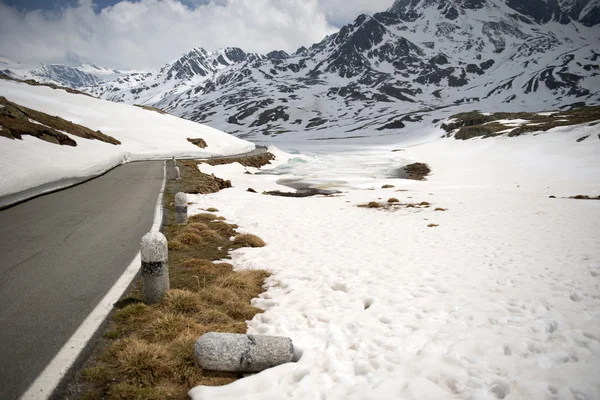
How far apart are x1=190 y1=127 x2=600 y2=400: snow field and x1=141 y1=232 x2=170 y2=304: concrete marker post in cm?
196

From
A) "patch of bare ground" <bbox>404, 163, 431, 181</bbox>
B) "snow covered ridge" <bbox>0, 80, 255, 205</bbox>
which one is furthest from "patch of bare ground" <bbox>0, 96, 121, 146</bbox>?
"patch of bare ground" <bbox>404, 163, 431, 181</bbox>

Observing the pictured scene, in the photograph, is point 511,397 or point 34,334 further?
point 34,334

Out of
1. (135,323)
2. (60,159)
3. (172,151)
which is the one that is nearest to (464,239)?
(135,323)

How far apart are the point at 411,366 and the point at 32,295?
6942mm

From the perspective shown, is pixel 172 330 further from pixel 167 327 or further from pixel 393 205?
pixel 393 205

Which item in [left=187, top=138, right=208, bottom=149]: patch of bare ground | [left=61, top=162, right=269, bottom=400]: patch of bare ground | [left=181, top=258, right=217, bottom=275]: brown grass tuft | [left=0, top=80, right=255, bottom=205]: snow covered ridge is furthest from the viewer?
[left=187, top=138, right=208, bottom=149]: patch of bare ground

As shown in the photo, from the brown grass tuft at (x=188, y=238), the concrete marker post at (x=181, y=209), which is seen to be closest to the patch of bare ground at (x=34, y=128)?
the concrete marker post at (x=181, y=209)

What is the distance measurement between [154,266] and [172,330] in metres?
1.37

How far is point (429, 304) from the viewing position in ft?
22.5

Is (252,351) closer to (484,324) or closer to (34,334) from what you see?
(34,334)

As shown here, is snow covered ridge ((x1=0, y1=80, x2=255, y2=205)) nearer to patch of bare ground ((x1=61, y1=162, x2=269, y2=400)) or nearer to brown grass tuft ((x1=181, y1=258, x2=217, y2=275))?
brown grass tuft ((x1=181, y1=258, x2=217, y2=275))

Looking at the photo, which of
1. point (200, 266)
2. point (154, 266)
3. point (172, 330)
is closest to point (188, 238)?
point (200, 266)

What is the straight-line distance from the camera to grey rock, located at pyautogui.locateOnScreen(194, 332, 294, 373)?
4406mm

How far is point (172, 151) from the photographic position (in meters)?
49.8
